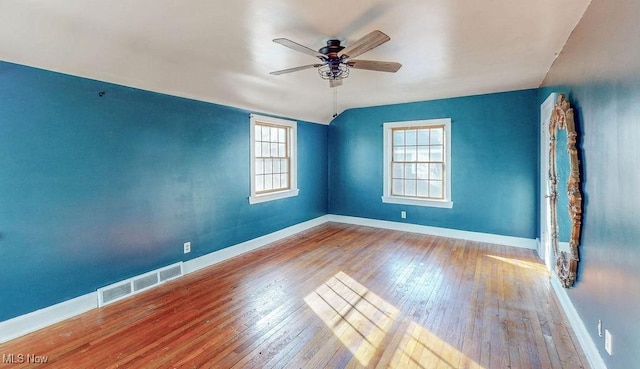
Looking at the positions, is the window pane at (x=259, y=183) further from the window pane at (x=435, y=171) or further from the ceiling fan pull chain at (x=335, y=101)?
the window pane at (x=435, y=171)

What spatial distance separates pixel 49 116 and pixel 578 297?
4.85 m

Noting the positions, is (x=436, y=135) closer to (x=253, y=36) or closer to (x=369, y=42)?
(x=369, y=42)

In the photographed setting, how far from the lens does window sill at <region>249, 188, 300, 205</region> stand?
16.2 ft

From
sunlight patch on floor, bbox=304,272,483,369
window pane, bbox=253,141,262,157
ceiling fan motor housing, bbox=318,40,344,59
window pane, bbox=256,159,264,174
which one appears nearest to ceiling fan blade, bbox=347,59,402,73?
ceiling fan motor housing, bbox=318,40,344,59

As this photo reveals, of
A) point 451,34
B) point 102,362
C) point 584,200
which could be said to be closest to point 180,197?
point 102,362

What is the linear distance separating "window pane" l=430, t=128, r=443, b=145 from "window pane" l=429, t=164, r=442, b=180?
0.43m

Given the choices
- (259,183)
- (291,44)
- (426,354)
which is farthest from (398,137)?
(426,354)

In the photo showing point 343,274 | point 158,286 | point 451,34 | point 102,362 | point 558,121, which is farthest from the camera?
point 343,274

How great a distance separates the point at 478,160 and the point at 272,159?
3656 mm

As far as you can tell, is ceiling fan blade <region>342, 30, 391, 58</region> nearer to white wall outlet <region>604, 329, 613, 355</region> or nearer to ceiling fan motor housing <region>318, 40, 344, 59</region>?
ceiling fan motor housing <region>318, 40, 344, 59</region>

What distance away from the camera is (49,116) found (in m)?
2.71

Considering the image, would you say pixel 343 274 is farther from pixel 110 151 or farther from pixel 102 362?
pixel 110 151

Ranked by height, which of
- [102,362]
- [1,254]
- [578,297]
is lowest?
[102,362]

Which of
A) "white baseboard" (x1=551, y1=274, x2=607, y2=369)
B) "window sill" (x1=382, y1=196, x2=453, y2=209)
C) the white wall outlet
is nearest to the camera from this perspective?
the white wall outlet
